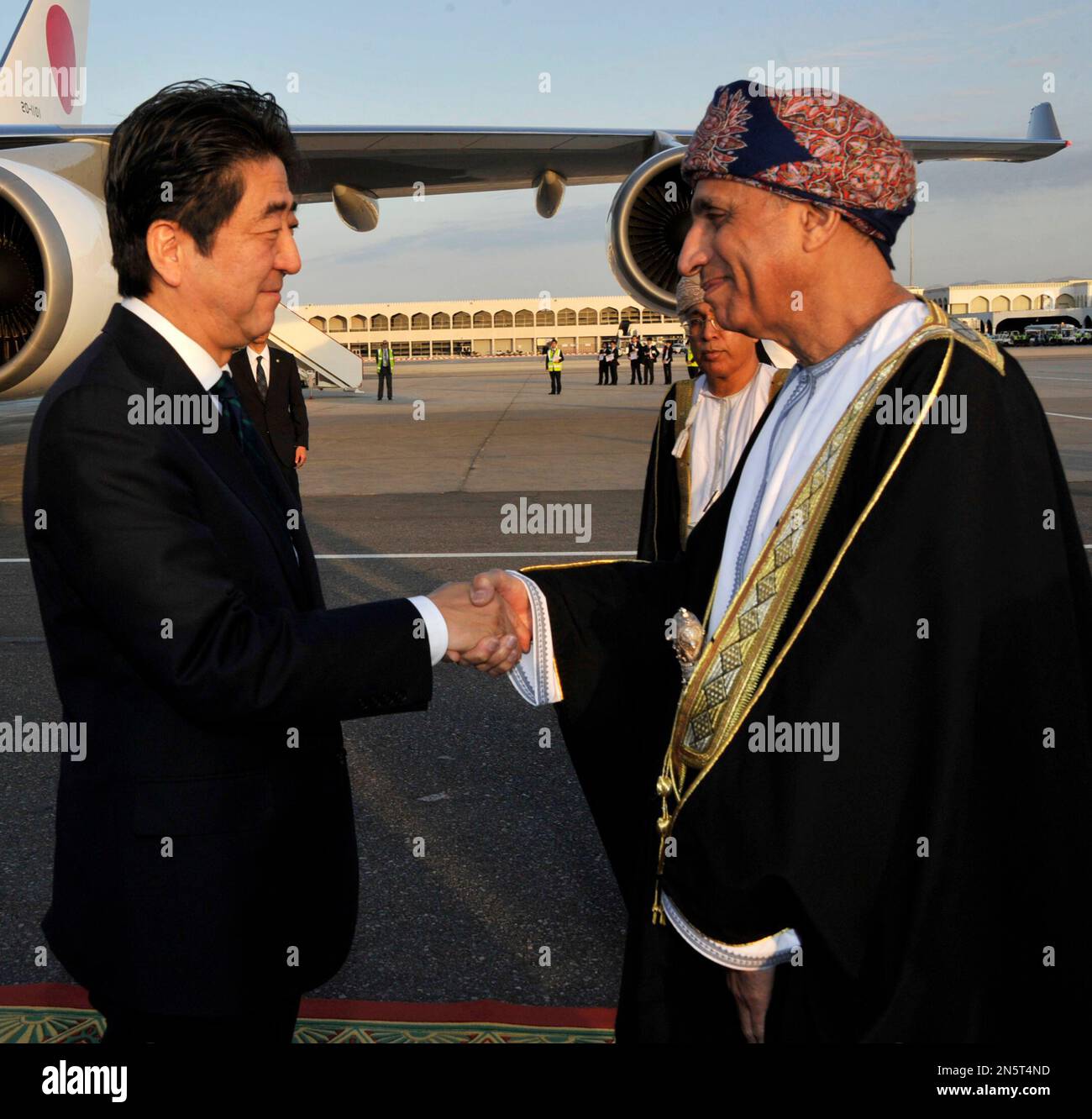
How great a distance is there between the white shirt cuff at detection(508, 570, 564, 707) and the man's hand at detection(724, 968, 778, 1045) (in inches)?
24.6

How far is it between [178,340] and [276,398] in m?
6.48

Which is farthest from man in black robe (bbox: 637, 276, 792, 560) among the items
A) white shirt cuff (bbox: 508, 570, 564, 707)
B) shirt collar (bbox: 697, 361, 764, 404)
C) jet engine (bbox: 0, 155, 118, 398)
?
jet engine (bbox: 0, 155, 118, 398)

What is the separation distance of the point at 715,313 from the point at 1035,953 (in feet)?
Result: 3.83

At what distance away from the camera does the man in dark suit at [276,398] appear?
295 inches

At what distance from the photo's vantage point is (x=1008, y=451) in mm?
1653

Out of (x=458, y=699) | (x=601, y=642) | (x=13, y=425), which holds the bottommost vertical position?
(x=458, y=699)

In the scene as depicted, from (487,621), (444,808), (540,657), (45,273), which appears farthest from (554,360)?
(487,621)

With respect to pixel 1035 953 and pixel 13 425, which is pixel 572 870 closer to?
pixel 1035 953

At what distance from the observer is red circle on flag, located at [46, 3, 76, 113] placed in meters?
17.4

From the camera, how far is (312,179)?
1441 centimetres

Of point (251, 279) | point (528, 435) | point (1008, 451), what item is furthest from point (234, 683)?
point (528, 435)

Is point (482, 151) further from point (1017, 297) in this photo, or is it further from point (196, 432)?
point (1017, 297)

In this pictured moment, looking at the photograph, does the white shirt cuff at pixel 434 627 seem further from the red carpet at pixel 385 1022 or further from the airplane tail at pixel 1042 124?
the airplane tail at pixel 1042 124

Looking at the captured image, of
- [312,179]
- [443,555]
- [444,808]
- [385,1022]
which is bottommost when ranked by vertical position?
[385,1022]
